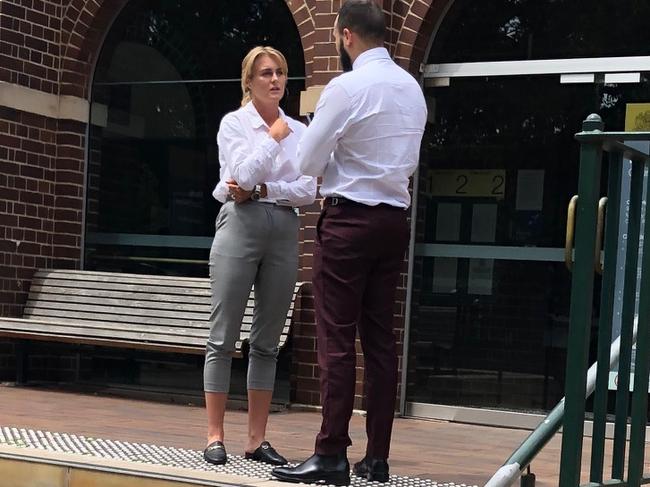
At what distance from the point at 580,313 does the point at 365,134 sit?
137 cm

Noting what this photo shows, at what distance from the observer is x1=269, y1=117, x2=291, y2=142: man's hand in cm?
541

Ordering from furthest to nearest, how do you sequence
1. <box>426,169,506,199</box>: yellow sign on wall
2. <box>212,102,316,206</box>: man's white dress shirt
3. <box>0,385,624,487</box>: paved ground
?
<box>426,169,506,199</box>: yellow sign on wall < <box>0,385,624,487</box>: paved ground < <box>212,102,316,206</box>: man's white dress shirt

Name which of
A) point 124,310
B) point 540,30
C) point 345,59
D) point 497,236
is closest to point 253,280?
point 345,59

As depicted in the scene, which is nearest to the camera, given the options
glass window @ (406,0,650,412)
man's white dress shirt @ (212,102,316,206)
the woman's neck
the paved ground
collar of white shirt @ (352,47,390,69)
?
collar of white shirt @ (352,47,390,69)

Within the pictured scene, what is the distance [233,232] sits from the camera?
5422mm

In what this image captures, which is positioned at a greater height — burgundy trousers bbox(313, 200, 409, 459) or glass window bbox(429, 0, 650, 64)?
glass window bbox(429, 0, 650, 64)

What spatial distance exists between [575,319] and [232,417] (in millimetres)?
4439

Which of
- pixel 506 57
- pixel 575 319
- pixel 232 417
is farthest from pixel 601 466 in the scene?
pixel 506 57

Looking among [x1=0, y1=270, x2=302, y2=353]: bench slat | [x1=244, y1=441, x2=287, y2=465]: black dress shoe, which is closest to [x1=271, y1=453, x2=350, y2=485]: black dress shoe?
[x1=244, y1=441, x2=287, y2=465]: black dress shoe

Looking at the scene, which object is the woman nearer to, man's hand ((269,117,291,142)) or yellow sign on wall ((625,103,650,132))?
man's hand ((269,117,291,142))

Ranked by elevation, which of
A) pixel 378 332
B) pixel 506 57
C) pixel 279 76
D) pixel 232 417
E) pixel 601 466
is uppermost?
pixel 506 57

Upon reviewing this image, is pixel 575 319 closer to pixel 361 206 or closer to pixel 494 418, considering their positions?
pixel 361 206

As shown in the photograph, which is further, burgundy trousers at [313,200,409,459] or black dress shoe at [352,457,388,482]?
black dress shoe at [352,457,388,482]

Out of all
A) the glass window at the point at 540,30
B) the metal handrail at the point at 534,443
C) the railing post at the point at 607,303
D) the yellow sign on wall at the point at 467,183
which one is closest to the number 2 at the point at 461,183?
the yellow sign on wall at the point at 467,183
